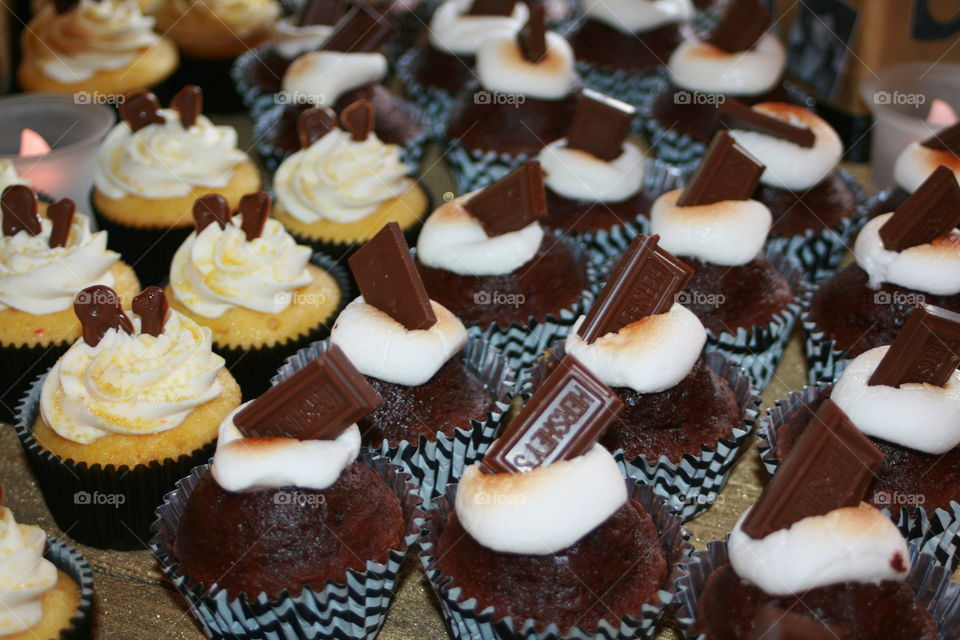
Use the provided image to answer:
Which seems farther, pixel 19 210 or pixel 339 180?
pixel 339 180

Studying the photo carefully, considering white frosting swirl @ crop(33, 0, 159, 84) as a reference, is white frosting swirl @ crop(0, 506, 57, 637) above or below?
above

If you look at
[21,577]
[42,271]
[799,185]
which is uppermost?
[799,185]

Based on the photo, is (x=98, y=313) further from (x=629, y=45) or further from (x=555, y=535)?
(x=629, y=45)

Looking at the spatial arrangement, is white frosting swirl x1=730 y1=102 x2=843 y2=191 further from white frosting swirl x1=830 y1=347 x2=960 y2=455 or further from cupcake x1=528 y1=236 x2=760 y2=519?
white frosting swirl x1=830 y1=347 x2=960 y2=455

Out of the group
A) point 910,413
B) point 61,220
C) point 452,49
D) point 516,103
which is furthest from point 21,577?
point 452,49

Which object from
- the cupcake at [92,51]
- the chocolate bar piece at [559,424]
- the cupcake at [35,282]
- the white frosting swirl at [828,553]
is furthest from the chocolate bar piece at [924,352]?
the cupcake at [92,51]

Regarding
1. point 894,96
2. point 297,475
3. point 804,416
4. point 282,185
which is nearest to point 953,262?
point 804,416

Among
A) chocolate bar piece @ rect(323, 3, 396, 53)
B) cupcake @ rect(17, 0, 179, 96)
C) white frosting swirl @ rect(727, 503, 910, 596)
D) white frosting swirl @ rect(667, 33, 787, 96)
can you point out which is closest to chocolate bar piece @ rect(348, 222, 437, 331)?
white frosting swirl @ rect(727, 503, 910, 596)
